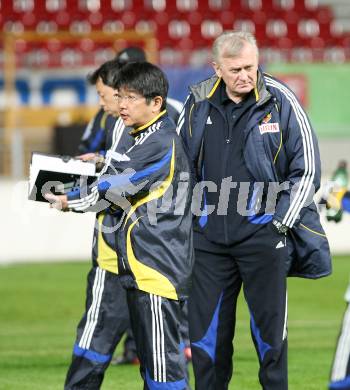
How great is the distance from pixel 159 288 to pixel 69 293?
8.10 metres

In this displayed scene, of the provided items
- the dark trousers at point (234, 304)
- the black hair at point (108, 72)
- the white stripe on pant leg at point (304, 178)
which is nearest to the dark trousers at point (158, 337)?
the dark trousers at point (234, 304)

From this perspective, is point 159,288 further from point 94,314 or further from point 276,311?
point 94,314

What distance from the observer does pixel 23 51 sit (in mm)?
20953

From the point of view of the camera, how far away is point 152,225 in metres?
5.31

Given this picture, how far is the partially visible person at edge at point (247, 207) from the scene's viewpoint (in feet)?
18.8

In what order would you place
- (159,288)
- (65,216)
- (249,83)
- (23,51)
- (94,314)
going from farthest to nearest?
(23,51), (65,216), (94,314), (249,83), (159,288)

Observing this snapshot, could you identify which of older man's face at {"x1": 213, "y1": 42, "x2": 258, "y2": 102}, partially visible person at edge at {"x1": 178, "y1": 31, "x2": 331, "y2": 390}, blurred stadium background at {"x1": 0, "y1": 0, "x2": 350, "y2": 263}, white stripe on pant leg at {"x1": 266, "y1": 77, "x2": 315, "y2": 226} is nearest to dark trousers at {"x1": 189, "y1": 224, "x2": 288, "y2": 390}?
partially visible person at edge at {"x1": 178, "y1": 31, "x2": 331, "y2": 390}

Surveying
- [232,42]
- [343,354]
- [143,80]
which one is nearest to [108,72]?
[232,42]

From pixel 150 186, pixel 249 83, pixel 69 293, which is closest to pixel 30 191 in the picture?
pixel 150 186

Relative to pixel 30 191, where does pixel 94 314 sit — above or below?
below

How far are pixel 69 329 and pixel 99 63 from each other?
9004mm

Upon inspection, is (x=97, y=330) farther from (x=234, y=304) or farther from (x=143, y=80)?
(x=143, y=80)

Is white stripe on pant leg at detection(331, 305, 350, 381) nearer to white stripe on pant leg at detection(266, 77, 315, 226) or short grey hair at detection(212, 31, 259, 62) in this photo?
white stripe on pant leg at detection(266, 77, 315, 226)

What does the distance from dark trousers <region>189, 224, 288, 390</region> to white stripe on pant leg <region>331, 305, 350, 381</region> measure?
1.55 meters
